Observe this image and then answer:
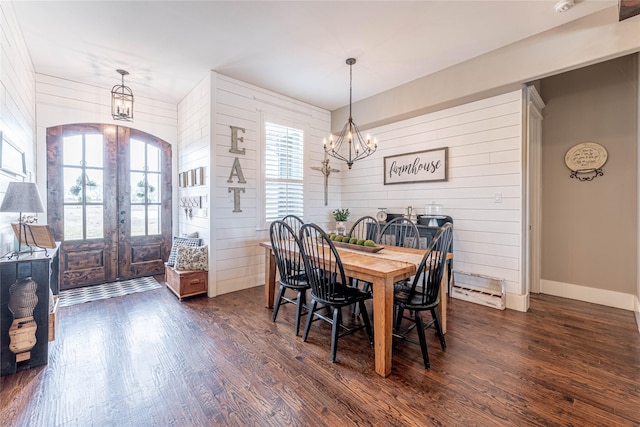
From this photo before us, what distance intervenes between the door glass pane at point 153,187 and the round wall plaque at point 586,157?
610cm

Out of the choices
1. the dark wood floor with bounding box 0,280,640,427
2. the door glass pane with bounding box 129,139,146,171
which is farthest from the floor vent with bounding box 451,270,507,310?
the door glass pane with bounding box 129,139,146,171

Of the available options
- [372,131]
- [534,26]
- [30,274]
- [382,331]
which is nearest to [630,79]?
[534,26]

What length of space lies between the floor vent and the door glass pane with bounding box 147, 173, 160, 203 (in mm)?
4801

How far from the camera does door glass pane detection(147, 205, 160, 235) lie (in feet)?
15.2

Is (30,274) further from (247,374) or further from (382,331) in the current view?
(382,331)

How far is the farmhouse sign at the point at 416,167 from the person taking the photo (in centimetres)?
396

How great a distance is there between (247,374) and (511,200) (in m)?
3.36

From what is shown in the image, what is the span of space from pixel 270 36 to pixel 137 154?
3.02m

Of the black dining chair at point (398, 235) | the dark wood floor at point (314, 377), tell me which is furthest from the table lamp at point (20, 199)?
the black dining chair at point (398, 235)

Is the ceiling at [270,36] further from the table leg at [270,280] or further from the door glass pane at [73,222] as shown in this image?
the table leg at [270,280]

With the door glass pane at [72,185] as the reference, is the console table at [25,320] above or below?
below

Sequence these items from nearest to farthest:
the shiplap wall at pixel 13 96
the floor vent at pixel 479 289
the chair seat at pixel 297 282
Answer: the shiplap wall at pixel 13 96 < the chair seat at pixel 297 282 < the floor vent at pixel 479 289

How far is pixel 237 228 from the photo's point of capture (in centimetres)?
399

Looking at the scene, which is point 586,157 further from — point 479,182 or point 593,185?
point 479,182
